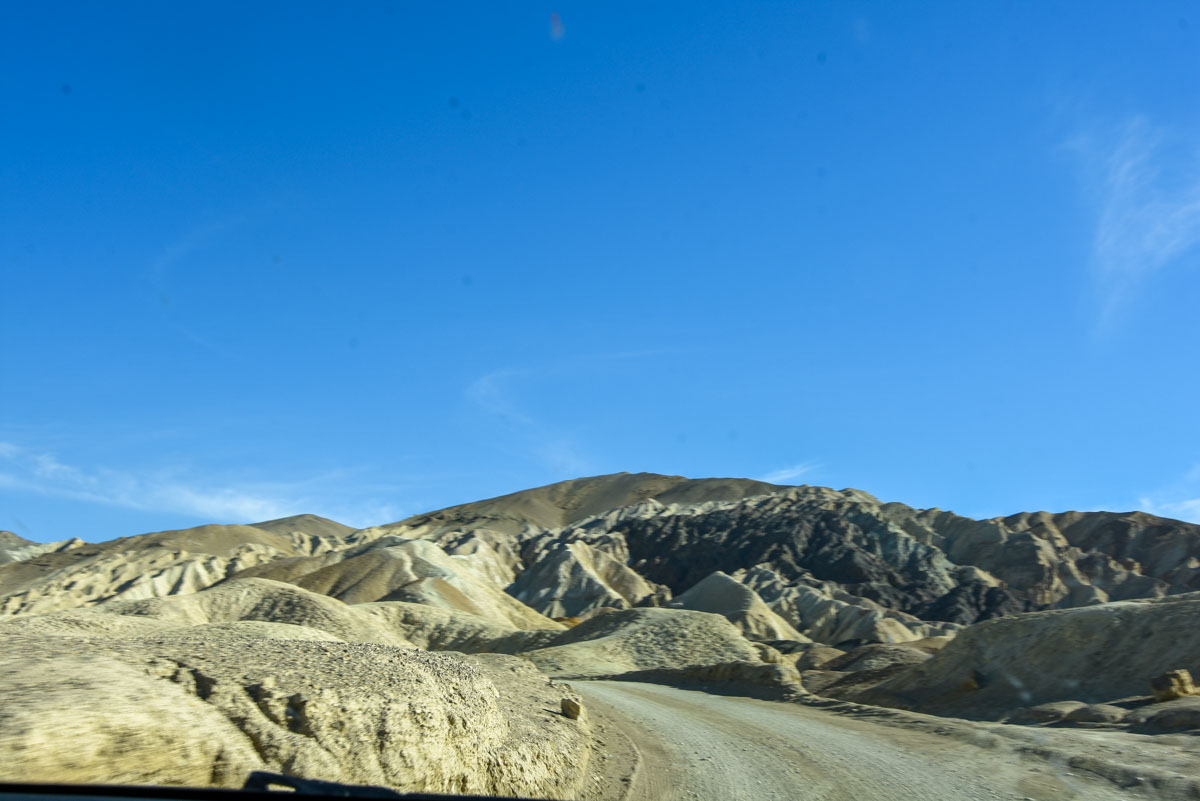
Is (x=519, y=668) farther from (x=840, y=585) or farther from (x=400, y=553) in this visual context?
(x=840, y=585)

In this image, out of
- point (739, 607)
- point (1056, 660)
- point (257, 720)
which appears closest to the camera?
point (257, 720)

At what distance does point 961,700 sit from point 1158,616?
634 centimetres

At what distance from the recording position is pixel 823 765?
46.5 ft

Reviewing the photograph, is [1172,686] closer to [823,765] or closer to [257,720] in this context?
[823,765]

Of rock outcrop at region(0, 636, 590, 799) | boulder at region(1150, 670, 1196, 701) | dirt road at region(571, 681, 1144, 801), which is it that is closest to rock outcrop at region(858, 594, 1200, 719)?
boulder at region(1150, 670, 1196, 701)

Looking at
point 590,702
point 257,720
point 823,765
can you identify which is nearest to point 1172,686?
point 823,765

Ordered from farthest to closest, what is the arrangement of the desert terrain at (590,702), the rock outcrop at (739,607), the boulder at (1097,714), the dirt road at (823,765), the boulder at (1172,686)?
the rock outcrop at (739,607), the boulder at (1172,686), the boulder at (1097,714), the dirt road at (823,765), the desert terrain at (590,702)

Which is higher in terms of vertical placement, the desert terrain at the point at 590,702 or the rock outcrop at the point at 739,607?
the rock outcrop at the point at 739,607

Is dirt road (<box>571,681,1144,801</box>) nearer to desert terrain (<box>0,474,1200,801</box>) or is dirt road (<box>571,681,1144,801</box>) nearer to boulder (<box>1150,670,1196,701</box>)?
desert terrain (<box>0,474,1200,801</box>)

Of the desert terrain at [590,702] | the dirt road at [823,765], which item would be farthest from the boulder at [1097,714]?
the dirt road at [823,765]

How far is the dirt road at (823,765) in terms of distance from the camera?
12.2 metres

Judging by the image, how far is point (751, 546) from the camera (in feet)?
437

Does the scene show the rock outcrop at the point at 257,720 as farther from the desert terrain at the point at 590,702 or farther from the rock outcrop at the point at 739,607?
the rock outcrop at the point at 739,607

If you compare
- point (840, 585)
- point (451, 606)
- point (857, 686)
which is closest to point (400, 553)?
point (451, 606)
